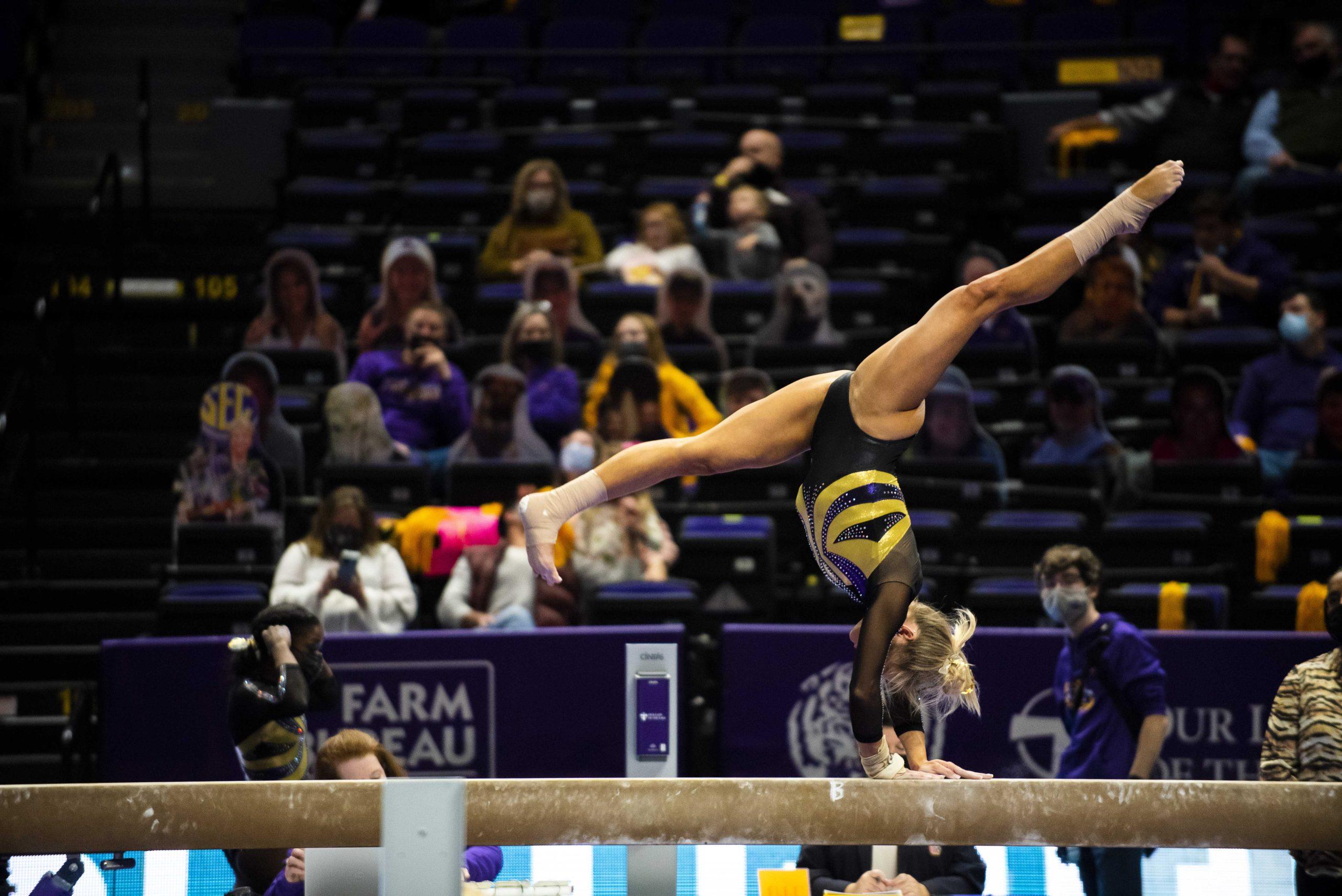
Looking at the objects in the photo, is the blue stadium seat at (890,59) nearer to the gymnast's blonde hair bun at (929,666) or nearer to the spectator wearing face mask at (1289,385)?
the spectator wearing face mask at (1289,385)

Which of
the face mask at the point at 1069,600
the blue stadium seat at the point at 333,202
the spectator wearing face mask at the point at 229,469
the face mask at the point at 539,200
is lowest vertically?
the face mask at the point at 1069,600

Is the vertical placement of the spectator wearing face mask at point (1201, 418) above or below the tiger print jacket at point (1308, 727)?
above

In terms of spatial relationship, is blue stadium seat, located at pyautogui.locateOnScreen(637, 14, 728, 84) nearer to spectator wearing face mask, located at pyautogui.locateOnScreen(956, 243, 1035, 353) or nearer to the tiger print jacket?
spectator wearing face mask, located at pyautogui.locateOnScreen(956, 243, 1035, 353)

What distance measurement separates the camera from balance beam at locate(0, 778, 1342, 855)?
2779mm

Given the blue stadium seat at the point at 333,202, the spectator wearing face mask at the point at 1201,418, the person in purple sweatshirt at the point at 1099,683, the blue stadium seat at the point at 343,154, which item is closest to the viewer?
the person in purple sweatshirt at the point at 1099,683

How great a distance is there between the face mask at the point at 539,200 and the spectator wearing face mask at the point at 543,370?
139 cm

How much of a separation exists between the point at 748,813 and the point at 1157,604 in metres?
4.06

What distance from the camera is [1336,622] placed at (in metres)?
4.16

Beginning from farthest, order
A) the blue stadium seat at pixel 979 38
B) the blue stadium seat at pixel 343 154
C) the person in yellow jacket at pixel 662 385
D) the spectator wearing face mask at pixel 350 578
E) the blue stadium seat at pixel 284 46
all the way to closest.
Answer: the blue stadium seat at pixel 284 46 < the blue stadium seat at pixel 979 38 < the blue stadium seat at pixel 343 154 < the person in yellow jacket at pixel 662 385 < the spectator wearing face mask at pixel 350 578

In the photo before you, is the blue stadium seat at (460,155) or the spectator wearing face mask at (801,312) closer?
the spectator wearing face mask at (801,312)

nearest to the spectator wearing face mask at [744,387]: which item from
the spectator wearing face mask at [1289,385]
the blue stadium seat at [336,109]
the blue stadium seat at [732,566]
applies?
the blue stadium seat at [732,566]

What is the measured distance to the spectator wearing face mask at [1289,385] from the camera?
7.65 m

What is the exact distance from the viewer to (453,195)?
32.5 ft

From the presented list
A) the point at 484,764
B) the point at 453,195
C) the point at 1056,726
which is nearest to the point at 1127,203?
the point at 1056,726
